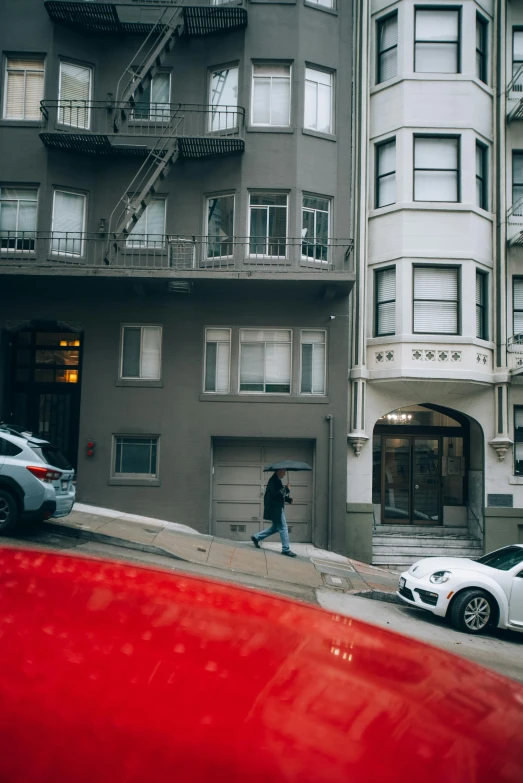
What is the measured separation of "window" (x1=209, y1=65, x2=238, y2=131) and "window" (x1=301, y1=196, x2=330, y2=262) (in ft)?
9.21

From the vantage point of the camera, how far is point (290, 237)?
1464cm

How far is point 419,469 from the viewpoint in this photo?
16641 millimetres

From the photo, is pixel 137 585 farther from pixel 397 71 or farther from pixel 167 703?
pixel 397 71

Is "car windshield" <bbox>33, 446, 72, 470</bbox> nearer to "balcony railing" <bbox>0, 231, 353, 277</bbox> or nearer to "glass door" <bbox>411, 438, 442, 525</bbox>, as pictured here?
"balcony railing" <bbox>0, 231, 353, 277</bbox>

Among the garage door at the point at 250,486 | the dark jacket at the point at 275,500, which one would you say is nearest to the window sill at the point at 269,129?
the garage door at the point at 250,486

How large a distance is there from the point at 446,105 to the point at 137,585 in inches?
647

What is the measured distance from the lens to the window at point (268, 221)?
14.8 meters

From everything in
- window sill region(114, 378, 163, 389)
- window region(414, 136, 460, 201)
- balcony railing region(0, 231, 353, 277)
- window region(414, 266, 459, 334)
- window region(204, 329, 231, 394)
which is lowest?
window sill region(114, 378, 163, 389)

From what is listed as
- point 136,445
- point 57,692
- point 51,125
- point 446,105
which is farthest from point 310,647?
point 446,105

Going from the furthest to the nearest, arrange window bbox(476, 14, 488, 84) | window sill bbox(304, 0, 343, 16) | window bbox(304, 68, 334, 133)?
1. window bbox(476, 14, 488, 84)
2. window bbox(304, 68, 334, 133)
3. window sill bbox(304, 0, 343, 16)

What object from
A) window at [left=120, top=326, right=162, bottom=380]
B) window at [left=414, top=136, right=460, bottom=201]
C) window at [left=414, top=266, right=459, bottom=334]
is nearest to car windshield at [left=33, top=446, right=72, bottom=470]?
window at [left=120, top=326, right=162, bottom=380]

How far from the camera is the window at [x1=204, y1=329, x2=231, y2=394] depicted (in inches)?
585

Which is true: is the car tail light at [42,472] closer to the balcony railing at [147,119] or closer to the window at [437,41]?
the balcony railing at [147,119]

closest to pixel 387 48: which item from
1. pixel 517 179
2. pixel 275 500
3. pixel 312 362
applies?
pixel 517 179
